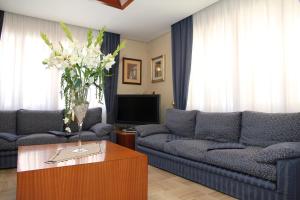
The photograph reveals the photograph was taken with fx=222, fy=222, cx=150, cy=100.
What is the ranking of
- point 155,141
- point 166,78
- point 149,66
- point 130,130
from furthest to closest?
point 149,66 < point 166,78 < point 130,130 < point 155,141

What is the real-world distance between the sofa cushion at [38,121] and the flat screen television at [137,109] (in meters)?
1.18

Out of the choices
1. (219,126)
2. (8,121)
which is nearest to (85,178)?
(219,126)

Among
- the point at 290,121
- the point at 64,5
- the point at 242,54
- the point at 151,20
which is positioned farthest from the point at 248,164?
the point at 64,5

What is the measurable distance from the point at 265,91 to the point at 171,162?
5.07 ft

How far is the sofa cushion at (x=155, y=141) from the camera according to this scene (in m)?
3.18

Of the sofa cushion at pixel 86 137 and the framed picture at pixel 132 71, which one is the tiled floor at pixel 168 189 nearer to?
the sofa cushion at pixel 86 137

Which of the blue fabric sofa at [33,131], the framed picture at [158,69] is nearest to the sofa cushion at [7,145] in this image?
the blue fabric sofa at [33,131]

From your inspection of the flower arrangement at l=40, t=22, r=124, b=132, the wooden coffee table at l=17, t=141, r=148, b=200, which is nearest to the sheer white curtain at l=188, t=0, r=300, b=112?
the wooden coffee table at l=17, t=141, r=148, b=200

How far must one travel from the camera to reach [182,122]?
3564mm

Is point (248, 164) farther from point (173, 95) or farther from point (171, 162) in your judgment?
point (173, 95)

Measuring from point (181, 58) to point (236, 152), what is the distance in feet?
7.77

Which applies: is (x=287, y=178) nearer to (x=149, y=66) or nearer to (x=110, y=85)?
(x=110, y=85)

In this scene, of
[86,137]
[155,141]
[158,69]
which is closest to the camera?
[155,141]

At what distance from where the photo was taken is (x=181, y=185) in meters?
2.63
